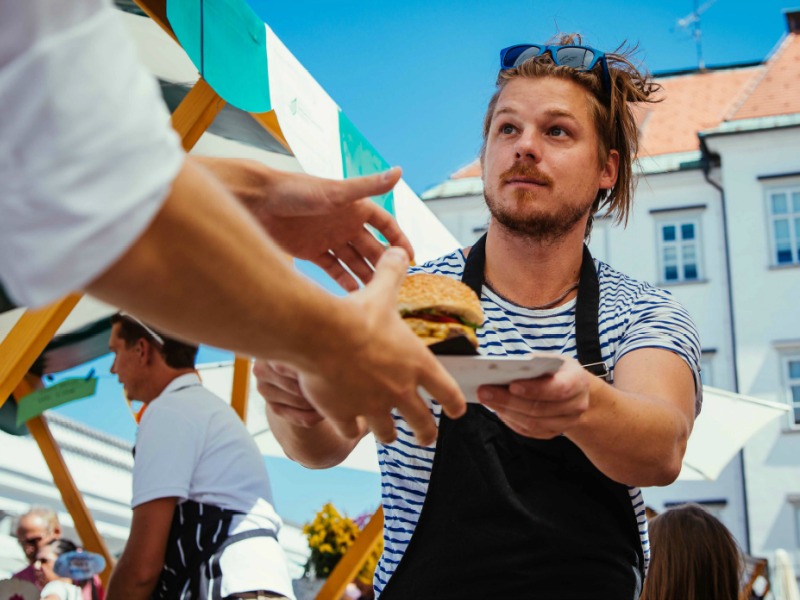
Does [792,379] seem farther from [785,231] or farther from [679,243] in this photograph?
[679,243]

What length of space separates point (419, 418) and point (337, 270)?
653mm

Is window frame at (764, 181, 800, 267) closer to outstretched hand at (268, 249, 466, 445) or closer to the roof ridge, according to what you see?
the roof ridge

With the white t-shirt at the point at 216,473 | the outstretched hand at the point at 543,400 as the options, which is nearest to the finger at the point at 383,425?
the outstretched hand at the point at 543,400

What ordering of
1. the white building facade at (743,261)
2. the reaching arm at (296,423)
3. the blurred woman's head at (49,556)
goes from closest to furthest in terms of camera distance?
the reaching arm at (296,423)
the blurred woman's head at (49,556)
the white building facade at (743,261)

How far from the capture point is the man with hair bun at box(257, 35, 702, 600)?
1918mm

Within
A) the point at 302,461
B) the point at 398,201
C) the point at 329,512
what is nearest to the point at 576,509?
the point at 302,461

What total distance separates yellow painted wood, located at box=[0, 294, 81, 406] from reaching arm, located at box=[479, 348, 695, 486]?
8.15 ft

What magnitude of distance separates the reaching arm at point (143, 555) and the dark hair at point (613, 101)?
1.51 m

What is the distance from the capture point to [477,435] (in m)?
2.15

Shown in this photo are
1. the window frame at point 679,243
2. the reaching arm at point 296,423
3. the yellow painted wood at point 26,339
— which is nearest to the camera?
the reaching arm at point 296,423

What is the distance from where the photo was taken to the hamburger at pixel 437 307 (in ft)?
6.21

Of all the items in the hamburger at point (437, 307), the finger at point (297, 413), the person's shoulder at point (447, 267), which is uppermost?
the person's shoulder at point (447, 267)

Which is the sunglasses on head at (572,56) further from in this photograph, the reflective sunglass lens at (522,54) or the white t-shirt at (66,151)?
the white t-shirt at (66,151)

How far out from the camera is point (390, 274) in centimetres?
135
